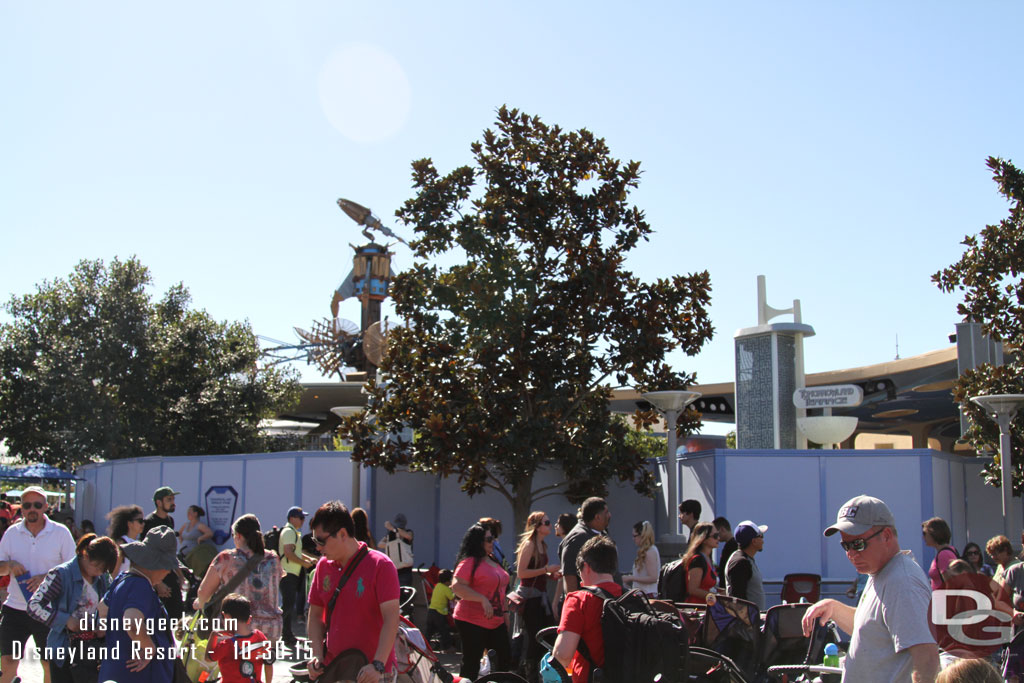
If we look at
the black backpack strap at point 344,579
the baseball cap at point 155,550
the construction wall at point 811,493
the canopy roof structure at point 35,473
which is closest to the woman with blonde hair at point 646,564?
the black backpack strap at point 344,579

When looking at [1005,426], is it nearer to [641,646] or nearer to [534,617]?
A: [534,617]

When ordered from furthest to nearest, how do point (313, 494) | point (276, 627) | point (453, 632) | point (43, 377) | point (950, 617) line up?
point (43, 377) < point (313, 494) < point (453, 632) < point (276, 627) < point (950, 617)

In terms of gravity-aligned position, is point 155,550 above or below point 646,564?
above

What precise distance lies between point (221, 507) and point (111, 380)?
16.8 metres

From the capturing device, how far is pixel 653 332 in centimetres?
1407

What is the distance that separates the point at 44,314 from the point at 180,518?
18.1 metres

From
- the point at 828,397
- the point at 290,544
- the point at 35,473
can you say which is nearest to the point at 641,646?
the point at 290,544

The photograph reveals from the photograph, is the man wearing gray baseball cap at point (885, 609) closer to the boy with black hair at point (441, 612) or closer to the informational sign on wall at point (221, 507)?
the boy with black hair at point (441, 612)

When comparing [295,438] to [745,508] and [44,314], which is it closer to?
[44,314]

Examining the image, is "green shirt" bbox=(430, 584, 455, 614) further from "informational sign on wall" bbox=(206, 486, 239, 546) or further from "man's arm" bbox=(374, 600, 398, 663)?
"informational sign on wall" bbox=(206, 486, 239, 546)

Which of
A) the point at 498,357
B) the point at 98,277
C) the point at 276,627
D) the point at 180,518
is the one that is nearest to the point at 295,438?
the point at 98,277

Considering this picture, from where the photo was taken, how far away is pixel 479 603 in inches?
286

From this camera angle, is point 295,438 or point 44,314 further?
point 295,438

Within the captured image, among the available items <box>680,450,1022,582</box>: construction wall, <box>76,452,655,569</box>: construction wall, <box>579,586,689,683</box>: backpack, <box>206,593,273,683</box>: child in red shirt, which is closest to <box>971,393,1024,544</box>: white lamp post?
<box>680,450,1022,582</box>: construction wall
